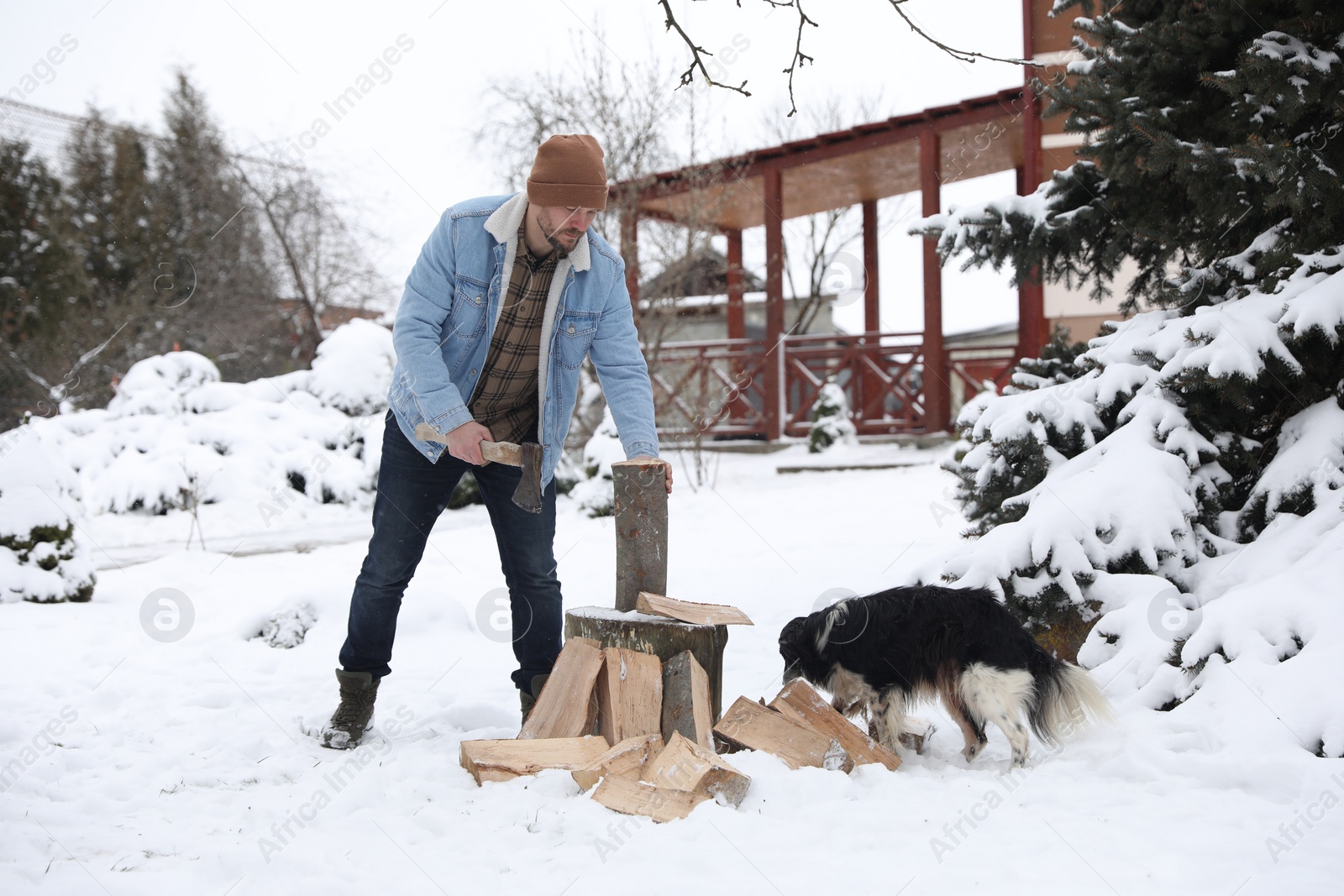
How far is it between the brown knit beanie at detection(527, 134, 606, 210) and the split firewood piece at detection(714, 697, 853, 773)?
157 centimetres

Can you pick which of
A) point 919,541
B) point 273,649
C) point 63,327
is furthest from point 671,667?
point 63,327

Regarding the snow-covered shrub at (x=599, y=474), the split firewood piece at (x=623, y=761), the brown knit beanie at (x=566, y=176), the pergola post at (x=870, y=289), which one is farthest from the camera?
the pergola post at (x=870, y=289)

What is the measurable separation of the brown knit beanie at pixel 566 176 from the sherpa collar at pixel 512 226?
0.31 feet

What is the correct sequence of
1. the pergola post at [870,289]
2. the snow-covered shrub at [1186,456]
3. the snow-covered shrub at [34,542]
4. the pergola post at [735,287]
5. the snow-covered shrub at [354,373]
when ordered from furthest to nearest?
the pergola post at [870,289] → the pergola post at [735,287] → the snow-covered shrub at [354,373] → the snow-covered shrub at [34,542] → the snow-covered shrub at [1186,456]

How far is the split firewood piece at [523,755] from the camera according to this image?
2.48 m

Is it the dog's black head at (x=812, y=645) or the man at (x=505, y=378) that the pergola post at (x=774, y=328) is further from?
the man at (x=505, y=378)

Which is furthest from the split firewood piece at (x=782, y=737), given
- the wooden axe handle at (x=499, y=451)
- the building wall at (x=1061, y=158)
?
the building wall at (x=1061, y=158)

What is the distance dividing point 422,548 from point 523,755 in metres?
0.77

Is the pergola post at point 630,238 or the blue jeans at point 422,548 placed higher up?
the pergola post at point 630,238

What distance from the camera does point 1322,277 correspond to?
3.29 m

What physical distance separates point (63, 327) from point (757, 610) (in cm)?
1418

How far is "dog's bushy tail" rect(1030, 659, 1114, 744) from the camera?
9.22 feet

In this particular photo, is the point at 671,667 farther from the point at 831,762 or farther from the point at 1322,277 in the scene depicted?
the point at 1322,277

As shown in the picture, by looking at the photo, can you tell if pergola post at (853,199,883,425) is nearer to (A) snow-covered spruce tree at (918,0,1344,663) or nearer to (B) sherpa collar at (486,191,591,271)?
(A) snow-covered spruce tree at (918,0,1344,663)
